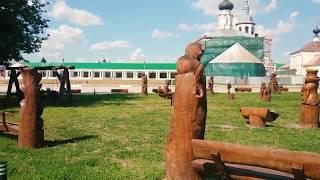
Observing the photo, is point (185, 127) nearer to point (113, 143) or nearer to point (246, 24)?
point (113, 143)

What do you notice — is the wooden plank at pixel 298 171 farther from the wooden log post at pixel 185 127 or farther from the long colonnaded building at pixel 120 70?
the long colonnaded building at pixel 120 70

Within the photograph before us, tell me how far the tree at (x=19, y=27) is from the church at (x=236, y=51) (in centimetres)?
1772

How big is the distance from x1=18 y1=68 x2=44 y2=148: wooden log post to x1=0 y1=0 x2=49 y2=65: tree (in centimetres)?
1214

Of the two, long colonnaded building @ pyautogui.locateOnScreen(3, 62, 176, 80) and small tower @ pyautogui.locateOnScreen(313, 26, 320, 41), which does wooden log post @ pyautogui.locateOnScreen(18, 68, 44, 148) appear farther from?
small tower @ pyautogui.locateOnScreen(313, 26, 320, 41)

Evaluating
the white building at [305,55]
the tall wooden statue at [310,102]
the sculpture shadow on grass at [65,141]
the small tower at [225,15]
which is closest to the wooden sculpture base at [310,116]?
the tall wooden statue at [310,102]

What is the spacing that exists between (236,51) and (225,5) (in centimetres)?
4336

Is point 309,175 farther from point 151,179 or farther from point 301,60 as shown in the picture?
point 301,60

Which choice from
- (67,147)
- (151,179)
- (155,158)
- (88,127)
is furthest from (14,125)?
(151,179)

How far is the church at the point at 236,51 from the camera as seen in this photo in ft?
242

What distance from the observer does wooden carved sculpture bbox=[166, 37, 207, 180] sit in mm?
6039

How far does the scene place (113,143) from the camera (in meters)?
10.2

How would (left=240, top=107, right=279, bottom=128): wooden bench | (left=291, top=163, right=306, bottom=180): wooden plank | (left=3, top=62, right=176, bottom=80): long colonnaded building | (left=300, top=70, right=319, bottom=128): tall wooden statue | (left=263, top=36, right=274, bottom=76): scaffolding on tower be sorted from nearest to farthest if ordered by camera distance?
(left=291, top=163, right=306, bottom=180): wooden plank
(left=240, top=107, right=279, bottom=128): wooden bench
(left=300, top=70, right=319, bottom=128): tall wooden statue
(left=3, top=62, right=176, bottom=80): long colonnaded building
(left=263, top=36, right=274, bottom=76): scaffolding on tower

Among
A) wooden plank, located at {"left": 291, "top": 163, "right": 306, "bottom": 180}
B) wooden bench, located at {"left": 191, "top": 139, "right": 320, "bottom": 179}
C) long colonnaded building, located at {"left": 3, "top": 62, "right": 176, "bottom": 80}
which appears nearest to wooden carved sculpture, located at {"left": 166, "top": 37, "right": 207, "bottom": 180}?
wooden bench, located at {"left": 191, "top": 139, "right": 320, "bottom": 179}

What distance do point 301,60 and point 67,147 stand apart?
101m
